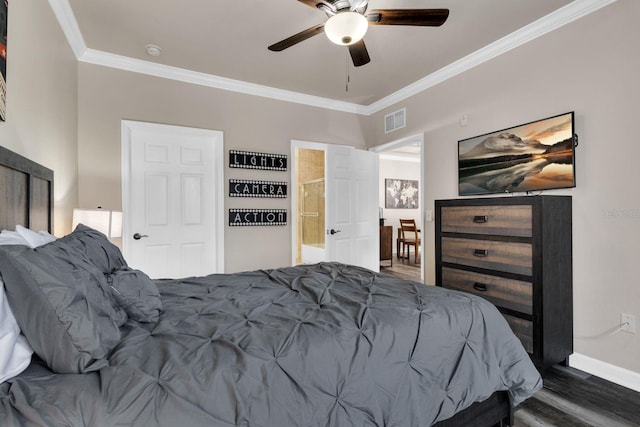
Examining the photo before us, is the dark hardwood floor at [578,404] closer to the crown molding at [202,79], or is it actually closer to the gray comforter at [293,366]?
the gray comforter at [293,366]

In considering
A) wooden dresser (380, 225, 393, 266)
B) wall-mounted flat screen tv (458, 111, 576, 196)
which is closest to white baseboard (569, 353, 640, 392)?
wall-mounted flat screen tv (458, 111, 576, 196)

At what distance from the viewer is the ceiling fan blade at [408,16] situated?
187 cm

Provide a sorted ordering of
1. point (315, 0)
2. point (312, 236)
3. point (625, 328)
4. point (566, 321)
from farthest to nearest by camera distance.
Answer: point (312, 236), point (566, 321), point (625, 328), point (315, 0)

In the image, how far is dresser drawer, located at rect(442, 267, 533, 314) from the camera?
7.50 feet

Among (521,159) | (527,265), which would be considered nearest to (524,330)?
(527,265)

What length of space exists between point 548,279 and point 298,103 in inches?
129

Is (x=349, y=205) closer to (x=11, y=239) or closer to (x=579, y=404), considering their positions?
(x=579, y=404)

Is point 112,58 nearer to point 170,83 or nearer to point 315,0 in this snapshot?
point 170,83

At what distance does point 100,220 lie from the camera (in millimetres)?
2449

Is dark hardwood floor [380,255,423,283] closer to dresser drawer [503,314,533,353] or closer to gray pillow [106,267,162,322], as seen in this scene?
dresser drawer [503,314,533,353]

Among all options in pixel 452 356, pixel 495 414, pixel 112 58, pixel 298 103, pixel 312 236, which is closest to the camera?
pixel 452 356

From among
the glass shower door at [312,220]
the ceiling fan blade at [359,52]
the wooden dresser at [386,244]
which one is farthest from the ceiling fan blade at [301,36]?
the wooden dresser at [386,244]

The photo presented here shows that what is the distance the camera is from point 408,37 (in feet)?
9.32

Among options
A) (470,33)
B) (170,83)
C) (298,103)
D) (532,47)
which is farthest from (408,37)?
(170,83)
